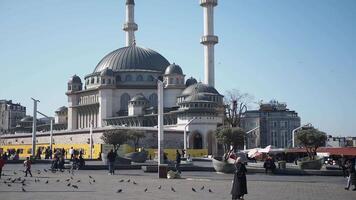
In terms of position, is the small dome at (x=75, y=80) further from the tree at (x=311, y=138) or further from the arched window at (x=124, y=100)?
the tree at (x=311, y=138)

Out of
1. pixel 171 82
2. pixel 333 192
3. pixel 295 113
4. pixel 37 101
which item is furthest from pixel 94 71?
pixel 333 192

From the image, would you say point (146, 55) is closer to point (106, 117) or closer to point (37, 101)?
point (106, 117)

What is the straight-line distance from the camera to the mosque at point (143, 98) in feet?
268

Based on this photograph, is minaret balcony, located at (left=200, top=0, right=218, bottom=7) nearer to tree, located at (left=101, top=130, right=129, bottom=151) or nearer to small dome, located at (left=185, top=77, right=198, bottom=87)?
small dome, located at (left=185, top=77, right=198, bottom=87)

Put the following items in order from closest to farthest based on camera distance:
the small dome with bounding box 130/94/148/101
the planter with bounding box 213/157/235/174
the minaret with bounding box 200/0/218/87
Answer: the planter with bounding box 213/157/235/174
the minaret with bounding box 200/0/218/87
the small dome with bounding box 130/94/148/101

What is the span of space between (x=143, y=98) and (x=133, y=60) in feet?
41.2

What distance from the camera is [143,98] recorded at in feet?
302

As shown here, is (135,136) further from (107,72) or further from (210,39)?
(107,72)

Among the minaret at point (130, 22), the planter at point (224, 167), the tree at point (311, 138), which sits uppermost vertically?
the minaret at point (130, 22)

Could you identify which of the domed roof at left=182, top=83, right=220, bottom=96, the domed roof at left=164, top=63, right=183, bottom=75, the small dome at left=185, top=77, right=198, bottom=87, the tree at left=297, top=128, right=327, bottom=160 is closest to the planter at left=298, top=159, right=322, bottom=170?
the tree at left=297, top=128, right=327, bottom=160

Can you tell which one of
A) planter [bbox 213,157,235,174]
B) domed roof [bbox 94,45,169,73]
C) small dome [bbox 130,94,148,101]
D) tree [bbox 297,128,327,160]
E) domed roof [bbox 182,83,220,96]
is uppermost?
domed roof [bbox 94,45,169,73]

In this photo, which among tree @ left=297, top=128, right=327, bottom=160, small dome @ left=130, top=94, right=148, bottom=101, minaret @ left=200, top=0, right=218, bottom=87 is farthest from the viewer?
small dome @ left=130, top=94, right=148, bottom=101

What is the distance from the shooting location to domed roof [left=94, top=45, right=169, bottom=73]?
101 m

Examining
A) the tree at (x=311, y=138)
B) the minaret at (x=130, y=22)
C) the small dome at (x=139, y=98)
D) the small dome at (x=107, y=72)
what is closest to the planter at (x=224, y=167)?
the tree at (x=311, y=138)
